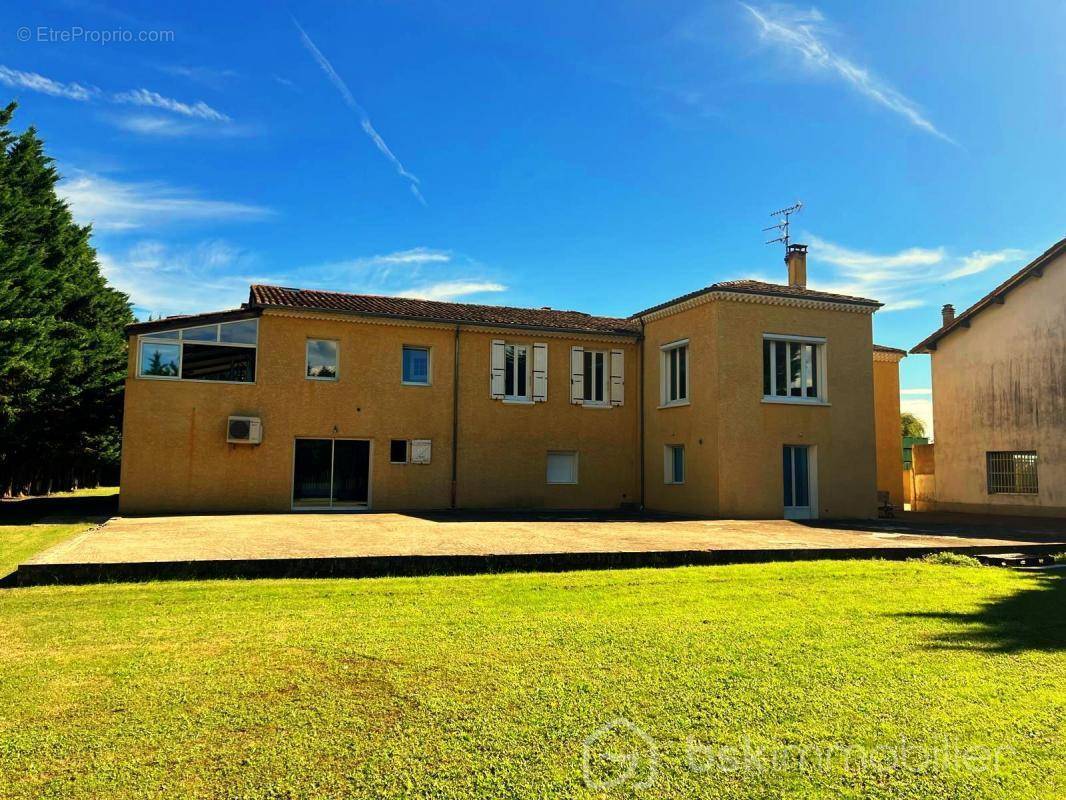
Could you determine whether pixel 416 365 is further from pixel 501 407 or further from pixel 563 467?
pixel 563 467

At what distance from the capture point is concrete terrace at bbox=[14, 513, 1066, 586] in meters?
8.09

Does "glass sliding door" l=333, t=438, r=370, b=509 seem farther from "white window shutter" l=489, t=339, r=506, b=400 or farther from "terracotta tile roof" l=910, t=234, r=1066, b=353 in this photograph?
"terracotta tile roof" l=910, t=234, r=1066, b=353

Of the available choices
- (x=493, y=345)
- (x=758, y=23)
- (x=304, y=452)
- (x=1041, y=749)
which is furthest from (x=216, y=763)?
(x=493, y=345)

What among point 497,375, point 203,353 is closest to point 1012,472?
point 497,375

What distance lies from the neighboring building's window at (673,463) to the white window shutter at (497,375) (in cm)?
492

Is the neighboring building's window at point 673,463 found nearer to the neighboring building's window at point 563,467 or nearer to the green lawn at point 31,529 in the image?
the neighboring building's window at point 563,467

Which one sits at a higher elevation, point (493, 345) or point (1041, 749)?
point (493, 345)

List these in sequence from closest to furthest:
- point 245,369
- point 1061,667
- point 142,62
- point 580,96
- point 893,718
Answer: point 893,718 → point 1061,667 → point 142,62 → point 580,96 → point 245,369

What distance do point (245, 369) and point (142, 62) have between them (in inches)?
299

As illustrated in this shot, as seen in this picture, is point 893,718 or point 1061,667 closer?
point 893,718

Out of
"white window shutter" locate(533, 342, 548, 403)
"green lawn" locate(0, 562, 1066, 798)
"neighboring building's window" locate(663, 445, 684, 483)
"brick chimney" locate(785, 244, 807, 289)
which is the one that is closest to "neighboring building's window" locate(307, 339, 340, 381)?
"white window shutter" locate(533, 342, 548, 403)

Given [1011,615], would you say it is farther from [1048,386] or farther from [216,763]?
[1048,386]

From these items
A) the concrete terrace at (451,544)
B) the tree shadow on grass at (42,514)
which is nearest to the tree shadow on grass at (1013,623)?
the concrete terrace at (451,544)

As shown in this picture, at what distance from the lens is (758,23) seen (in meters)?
12.6
